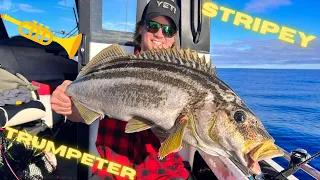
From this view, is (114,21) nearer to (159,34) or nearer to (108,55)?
(159,34)

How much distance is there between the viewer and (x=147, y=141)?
242 centimetres

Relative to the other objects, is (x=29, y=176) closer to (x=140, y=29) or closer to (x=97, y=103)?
(x=97, y=103)

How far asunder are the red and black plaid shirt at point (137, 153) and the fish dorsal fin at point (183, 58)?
896 millimetres

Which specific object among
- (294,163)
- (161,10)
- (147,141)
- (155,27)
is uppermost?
(161,10)

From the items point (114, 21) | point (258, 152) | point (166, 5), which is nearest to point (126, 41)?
point (114, 21)

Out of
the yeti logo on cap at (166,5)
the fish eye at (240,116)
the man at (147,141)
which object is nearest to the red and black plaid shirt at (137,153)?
the man at (147,141)

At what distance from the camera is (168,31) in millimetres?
2555

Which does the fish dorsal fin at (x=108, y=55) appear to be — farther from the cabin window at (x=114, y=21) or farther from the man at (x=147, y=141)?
the cabin window at (x=114, y=21)

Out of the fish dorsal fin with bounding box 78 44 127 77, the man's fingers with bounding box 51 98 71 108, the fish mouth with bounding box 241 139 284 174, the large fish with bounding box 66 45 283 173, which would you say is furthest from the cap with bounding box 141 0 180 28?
the fish mouth with bounding box 241 139 284 174

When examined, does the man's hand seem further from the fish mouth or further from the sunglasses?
the fish mouth

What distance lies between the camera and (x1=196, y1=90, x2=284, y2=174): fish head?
4.73ft

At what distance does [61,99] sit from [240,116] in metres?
1.51

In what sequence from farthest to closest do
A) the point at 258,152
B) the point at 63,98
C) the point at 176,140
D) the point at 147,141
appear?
the point at 147,141 → the point at 63,98 → the point at 176,140 → the point at 258,152

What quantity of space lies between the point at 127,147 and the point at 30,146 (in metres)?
1.63
